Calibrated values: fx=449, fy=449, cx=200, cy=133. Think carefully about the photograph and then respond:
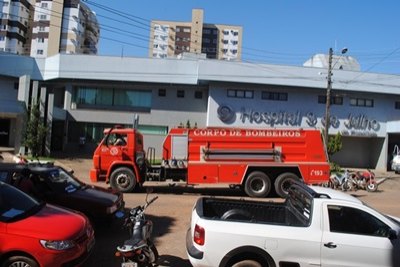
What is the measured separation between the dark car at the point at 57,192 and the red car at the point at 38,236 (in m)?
2.39

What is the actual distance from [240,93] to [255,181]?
1992cm

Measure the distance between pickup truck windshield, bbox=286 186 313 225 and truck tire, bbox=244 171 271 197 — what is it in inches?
373

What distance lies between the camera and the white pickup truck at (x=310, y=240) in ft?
20.9

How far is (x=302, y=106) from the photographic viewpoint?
37469 mm

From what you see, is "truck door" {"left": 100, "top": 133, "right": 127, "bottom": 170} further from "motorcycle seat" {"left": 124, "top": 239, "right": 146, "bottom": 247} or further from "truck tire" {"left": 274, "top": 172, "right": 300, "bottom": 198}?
"motorcycle seat" {"left": 124, "top": 239, "right": 146, "bottom": 247}

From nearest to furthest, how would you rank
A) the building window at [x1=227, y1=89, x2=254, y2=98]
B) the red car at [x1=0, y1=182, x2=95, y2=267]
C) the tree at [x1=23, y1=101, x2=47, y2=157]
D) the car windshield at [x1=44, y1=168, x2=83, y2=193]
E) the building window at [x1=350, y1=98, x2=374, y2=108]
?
the red car at [x1=0, y1=182, x2=95, y2=267], the car windshield at [x1=44, y1=168, x2=83, y2=193], the tree at [x1=23, y1=101, x2=47, y2=157], the building window at [x1=227, y1=89, x2=254, y2=98], the building window at [x1=350, y1=98, x2=374, y2=108]

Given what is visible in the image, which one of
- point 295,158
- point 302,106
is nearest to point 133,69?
point 302,106

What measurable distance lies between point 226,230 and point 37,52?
264 feet

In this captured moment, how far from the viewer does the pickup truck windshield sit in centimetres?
676

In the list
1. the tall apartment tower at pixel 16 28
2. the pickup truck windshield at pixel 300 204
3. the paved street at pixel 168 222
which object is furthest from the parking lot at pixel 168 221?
the tall apartment tower at pixel 16 28

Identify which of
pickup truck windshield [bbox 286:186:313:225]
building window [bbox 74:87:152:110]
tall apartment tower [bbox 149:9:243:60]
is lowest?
pickup truck windshield [bbox 286:186:313:225]

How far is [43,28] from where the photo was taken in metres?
79.9

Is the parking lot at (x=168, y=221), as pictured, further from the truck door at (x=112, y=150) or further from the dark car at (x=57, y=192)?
the truck door at (x=112, y=150)

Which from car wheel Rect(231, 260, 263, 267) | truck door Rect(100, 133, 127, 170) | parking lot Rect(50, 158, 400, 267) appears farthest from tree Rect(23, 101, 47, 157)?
car wheel Rect(231, 260, 263, 267)
